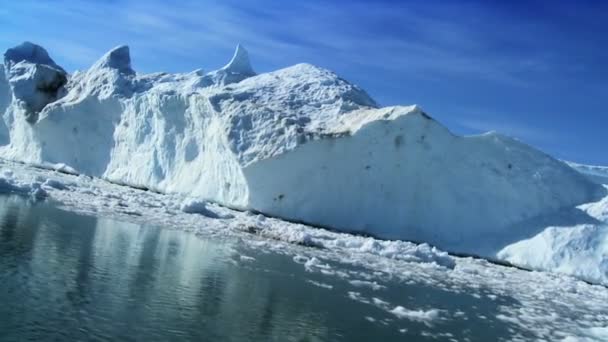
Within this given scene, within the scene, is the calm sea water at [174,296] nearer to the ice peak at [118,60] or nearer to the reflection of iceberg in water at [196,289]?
the reflection of iceberg in water at [196,289]

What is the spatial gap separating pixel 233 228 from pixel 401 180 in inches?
227

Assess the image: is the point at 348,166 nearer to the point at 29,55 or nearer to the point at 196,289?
the point at 196,289

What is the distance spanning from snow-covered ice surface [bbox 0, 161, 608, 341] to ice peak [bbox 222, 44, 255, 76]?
832 centimetres

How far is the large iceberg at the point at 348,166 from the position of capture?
55.9 ft

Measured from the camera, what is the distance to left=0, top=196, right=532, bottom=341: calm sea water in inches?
222

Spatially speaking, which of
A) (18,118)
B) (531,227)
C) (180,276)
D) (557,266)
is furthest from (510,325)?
(18,118)

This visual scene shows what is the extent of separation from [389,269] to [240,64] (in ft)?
49.1

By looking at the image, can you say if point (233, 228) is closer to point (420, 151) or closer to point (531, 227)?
point (420, 151)

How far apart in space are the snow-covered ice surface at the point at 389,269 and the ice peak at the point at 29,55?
13.8 m

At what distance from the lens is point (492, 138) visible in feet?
58.7

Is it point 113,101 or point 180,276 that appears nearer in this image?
point 180,276

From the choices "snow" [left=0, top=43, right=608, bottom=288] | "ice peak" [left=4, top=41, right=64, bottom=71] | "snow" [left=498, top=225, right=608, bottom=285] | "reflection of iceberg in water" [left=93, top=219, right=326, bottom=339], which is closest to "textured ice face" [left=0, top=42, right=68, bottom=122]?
"ice peak" [left=4, top=41, right=64, bottom=71]

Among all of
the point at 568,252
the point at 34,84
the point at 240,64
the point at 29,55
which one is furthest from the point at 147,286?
the point at 29,55

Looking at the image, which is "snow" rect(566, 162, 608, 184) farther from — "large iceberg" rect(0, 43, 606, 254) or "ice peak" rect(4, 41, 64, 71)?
"ice peak" rect(4, 41, 64, 71)
